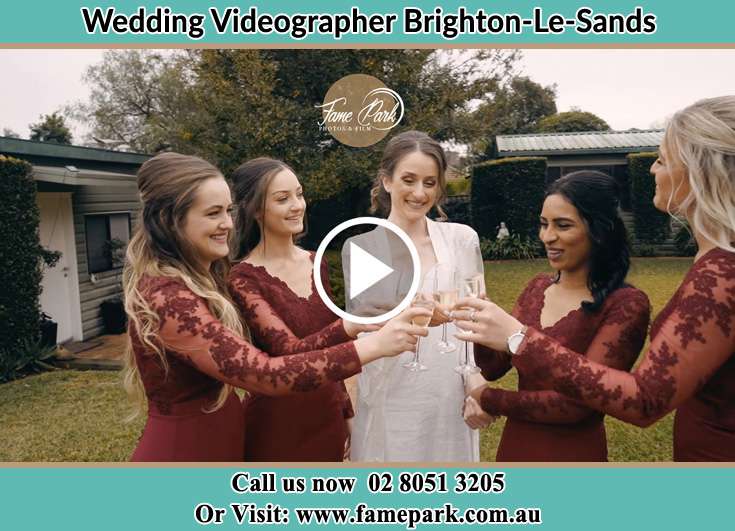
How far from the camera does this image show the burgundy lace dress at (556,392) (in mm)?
1405

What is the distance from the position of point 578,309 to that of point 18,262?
334 centimetres

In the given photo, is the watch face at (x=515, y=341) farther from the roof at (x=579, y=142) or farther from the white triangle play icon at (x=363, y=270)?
the roof at (x=579, y=142)

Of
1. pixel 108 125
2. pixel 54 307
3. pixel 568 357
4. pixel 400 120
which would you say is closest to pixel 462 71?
pixel 400 120

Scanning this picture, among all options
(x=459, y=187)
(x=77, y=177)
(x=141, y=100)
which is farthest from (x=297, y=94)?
(x=77, y=177)

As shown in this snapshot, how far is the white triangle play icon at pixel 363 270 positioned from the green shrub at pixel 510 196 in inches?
36.2

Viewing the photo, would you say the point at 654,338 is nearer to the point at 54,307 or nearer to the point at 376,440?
the point at 376,440

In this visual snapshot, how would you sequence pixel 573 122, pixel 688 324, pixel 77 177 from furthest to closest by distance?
pixel 77 177 < pixel 573 122 < pixel 688 324

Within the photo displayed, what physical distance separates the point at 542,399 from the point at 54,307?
2896 millimetres

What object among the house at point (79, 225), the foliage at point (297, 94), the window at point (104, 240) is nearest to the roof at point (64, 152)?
the house at point (79, 225)

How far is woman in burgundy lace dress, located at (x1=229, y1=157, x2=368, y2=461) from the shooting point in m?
1.66

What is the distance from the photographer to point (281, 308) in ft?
5.72

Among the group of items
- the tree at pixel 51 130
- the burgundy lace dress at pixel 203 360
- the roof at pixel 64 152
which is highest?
the tree at pixel 51 130

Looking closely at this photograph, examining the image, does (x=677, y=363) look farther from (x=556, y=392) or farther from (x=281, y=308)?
(x=281, y=308)

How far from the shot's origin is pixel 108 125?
314 cm
